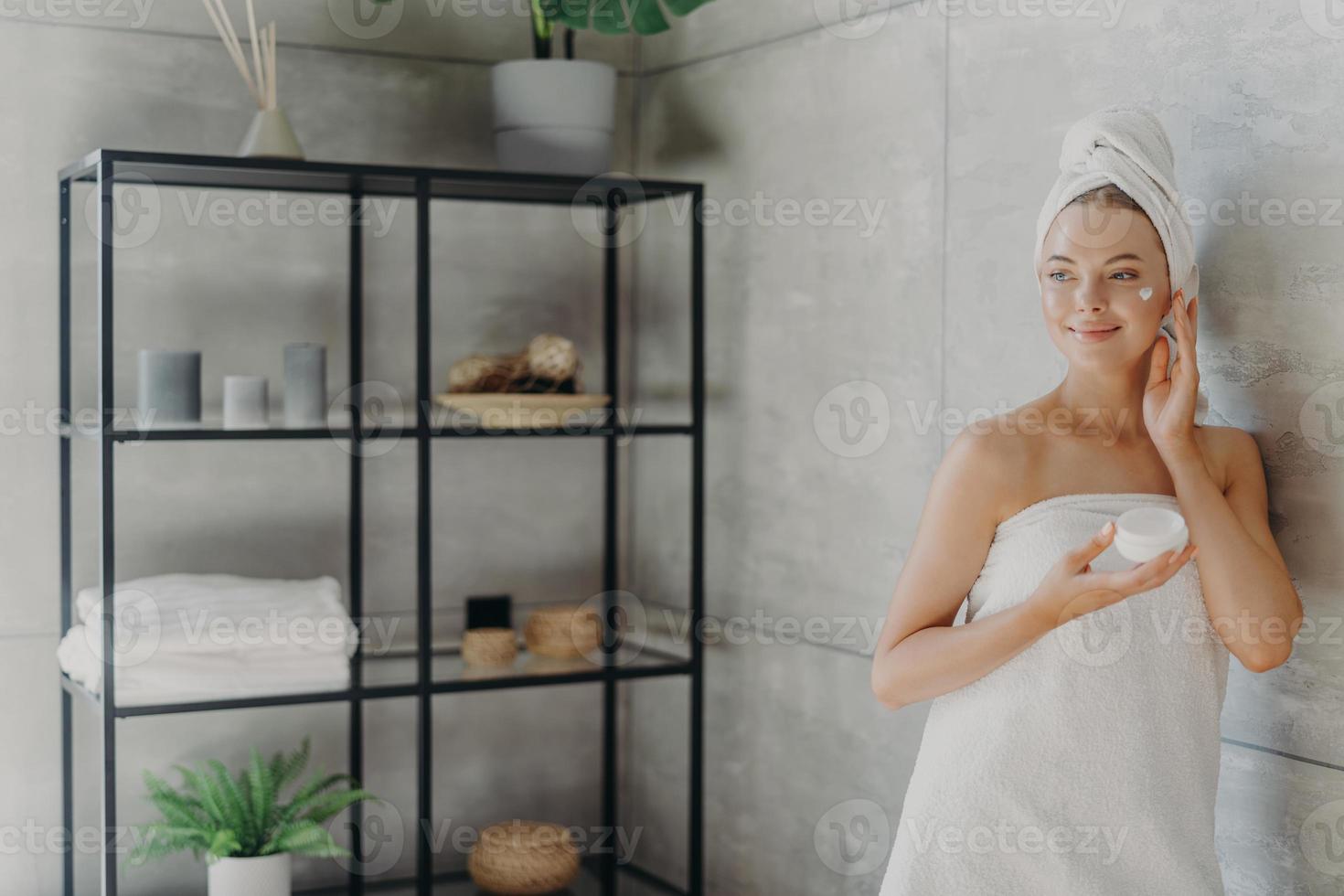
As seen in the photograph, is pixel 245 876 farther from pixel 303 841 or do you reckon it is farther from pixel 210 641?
pixel 210 641

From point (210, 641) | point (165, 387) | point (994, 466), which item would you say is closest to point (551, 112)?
point (165, 387)

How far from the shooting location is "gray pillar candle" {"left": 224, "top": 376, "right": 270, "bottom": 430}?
6.78 ft

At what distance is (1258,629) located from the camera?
1363 millimetres

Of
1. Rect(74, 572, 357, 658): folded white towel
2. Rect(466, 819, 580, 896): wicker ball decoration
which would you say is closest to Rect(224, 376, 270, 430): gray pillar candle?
Rect(74, 572, 357, 658): folded white towel

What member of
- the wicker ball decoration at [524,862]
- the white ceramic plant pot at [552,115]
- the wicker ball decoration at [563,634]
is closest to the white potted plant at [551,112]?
the white ceramic plant pot at [552,115]

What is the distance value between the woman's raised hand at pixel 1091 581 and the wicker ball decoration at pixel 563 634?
45.0 inches

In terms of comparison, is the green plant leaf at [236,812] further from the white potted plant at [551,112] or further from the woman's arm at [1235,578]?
the woman's arm at [1235,578]

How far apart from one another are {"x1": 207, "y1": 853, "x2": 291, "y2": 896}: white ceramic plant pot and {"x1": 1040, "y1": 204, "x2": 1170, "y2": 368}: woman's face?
141 centimetres

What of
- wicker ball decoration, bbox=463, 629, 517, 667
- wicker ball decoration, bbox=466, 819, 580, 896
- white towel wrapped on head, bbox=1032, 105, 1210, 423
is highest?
white towel wrapped on head, bbox=1032, 105, 1210, 423

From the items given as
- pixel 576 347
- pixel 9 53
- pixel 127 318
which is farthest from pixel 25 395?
pixel 576 347

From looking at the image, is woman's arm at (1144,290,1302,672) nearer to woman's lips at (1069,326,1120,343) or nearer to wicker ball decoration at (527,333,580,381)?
woman's lips at (1069,326,1120,343)

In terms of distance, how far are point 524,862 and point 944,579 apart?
1111 millimetres

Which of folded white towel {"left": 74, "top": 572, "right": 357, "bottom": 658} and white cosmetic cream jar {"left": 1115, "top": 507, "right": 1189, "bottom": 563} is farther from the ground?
white cosmetic cream jar {"left": 1115, "top": 507, "right": 1189, "bottom": 563}

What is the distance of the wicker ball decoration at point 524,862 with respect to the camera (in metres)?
2.26
